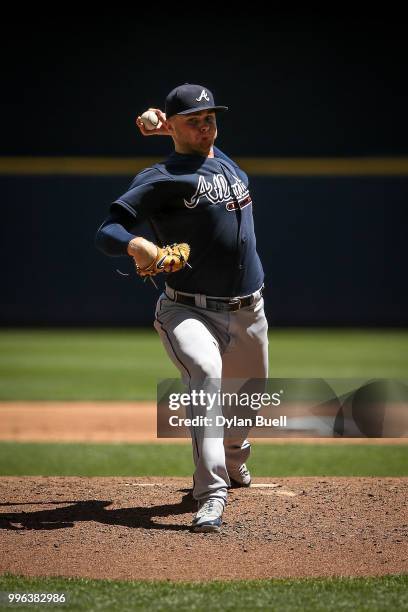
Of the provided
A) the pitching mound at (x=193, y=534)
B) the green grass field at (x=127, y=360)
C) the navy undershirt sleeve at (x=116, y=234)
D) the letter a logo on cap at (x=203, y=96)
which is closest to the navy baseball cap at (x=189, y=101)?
the letter a logo on cap at (x=203, y=96)

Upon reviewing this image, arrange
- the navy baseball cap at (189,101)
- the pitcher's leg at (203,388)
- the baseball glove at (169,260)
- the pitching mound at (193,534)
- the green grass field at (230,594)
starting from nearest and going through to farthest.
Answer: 1. the green grass field at (230,594)
2. the pitching mound at (193,534)
3. the baseball glove at (169,260)
4. the pitcher's leg at (203,388)
5. the navy baseball cap at (189,101)

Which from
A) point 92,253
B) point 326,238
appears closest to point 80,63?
point 92,253

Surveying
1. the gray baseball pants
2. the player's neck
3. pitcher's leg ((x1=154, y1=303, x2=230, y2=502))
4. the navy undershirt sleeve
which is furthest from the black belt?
the player's neck

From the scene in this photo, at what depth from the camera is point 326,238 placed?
47.2 feet

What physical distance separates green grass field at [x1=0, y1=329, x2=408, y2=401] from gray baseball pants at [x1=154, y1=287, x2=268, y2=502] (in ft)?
15.3

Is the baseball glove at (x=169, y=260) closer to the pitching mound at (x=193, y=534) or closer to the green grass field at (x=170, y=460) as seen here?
the pitching mound at (x=193, y=534)

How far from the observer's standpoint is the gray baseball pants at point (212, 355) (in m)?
3.52

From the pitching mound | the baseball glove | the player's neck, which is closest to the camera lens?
the pitching mound

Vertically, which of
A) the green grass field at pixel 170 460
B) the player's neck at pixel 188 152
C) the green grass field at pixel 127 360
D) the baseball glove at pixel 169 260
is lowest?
the green grass field at pixel 127 360

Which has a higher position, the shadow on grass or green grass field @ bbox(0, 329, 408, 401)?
the shadow on grass

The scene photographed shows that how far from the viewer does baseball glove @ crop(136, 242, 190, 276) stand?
3.41m

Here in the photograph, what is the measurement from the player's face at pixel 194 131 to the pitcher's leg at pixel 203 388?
0.71m

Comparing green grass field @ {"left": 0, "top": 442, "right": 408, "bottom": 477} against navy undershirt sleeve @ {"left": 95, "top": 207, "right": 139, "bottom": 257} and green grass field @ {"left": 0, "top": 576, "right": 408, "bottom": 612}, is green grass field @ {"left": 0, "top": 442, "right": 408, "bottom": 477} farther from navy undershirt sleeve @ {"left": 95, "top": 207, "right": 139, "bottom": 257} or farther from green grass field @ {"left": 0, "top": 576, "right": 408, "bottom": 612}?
green grass field @ {"left": 0, "top": 576, "right": 408, "bottom": 612}

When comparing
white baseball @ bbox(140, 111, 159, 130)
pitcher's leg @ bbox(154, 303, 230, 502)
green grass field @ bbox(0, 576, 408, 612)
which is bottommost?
green grass field @ bbox(0, 576, 408, 612)
